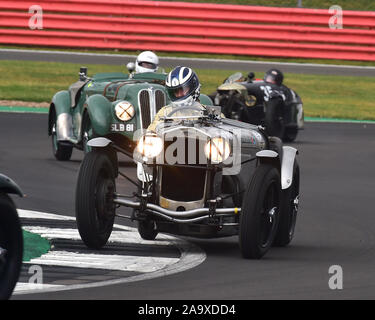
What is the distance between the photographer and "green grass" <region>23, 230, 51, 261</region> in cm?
913

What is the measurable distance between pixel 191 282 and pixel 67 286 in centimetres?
84

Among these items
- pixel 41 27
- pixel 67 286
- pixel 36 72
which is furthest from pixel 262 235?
pixel 41 27

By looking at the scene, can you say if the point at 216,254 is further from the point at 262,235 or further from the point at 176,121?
the point at 176,121

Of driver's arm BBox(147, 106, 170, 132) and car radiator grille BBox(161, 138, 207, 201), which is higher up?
driver's arm BBox(147, 106, 170, 132)

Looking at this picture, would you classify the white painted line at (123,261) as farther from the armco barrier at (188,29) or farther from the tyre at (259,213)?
the armco barrier at (188,29)

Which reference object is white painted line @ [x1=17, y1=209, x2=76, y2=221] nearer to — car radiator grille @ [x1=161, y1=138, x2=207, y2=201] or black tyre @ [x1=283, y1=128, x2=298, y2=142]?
car radiator grille @ [x1=161, y1=138, x2=207, y2=201]

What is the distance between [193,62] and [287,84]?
8.69 feet

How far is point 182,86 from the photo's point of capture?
34.6 ft

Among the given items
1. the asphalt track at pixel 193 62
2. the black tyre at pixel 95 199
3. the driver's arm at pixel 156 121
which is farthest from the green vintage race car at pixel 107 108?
the asphalt track at pixel 193 62

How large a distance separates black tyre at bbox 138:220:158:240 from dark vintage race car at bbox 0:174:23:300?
2.52 m

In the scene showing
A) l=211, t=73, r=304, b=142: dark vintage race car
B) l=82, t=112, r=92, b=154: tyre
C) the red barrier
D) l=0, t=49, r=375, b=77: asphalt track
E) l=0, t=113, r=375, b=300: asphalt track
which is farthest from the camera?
the red barrier

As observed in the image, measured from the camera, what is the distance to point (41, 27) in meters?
29.0

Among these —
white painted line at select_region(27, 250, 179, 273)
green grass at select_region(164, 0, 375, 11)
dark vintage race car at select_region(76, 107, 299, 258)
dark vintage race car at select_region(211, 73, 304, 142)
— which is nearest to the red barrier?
dark vintage race car at select_region(211, 73, 304, 142)
